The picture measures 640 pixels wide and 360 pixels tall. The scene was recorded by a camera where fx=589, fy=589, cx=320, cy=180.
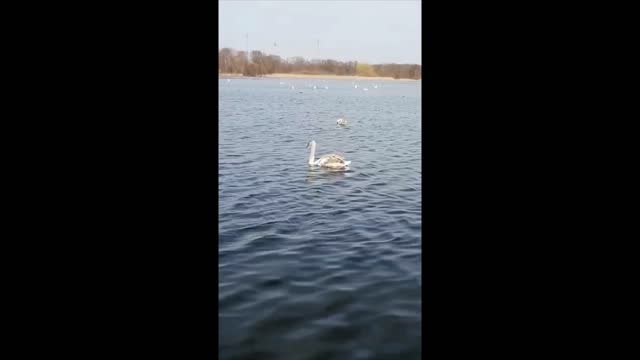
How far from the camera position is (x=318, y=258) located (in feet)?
21.9

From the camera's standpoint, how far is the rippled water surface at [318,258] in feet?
14.1

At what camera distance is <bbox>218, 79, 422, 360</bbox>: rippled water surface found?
429cm
